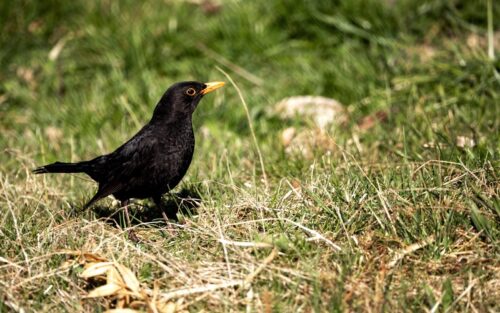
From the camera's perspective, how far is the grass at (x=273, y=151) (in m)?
3.34

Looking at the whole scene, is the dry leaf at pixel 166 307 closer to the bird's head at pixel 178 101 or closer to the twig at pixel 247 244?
the twig at pixel 247 244

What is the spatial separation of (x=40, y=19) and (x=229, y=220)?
4588 mm

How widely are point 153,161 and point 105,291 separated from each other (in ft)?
4.52

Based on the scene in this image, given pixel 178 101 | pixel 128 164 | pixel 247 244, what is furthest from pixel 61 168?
pixel 247 244

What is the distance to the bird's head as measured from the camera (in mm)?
4742

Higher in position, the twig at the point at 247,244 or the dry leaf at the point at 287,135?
the twig at the point at 247,244

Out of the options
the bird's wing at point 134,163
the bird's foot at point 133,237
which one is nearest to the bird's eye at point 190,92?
the bird's wing at point 134,163

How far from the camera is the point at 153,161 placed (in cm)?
445

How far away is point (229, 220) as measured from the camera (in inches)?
154

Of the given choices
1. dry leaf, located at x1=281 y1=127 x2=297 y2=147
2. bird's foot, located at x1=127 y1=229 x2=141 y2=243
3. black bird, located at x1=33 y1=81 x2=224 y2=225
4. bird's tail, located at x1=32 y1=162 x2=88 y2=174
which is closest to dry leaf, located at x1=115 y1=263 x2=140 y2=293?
bird's foot, located at x1=127 y1=229 x2=141 y2=243

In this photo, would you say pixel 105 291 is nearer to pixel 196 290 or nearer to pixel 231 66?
pixel 196 290

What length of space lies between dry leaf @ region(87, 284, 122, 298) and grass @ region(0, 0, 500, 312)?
0.43ft

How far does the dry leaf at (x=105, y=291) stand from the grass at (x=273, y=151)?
0.13 metres

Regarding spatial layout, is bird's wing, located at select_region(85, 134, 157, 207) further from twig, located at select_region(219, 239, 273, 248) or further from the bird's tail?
twig, located at select_region(219, 239, 273, 248)
